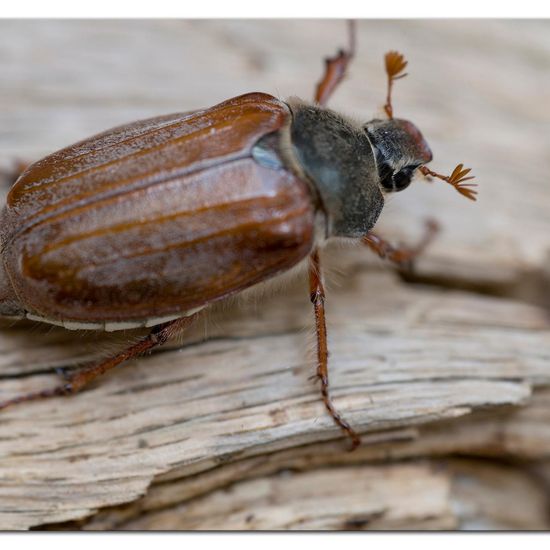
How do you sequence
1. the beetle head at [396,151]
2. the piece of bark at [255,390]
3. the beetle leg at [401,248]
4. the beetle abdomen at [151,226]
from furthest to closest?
Result: the beetle leg at [401,248]
the beetle head at [396,151]
the piece of bark at [255,390]
the beetle abdomen at [151,226]

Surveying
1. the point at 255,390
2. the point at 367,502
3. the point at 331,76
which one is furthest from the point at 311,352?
the point at 331,76

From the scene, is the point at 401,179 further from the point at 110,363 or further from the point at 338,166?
the point at 110,363

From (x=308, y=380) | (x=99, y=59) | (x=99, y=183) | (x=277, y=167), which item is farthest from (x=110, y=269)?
(x=99, y=59)

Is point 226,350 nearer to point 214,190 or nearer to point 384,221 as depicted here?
point 214,190

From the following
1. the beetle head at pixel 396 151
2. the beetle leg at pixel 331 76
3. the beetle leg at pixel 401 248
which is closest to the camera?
the beetle head at pixel 396 151

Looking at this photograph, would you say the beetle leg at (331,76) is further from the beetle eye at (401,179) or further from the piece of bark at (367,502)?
the piece of bark at (367,502)

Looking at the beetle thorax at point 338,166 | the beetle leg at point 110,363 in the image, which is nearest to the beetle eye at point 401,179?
the beetle thorax at point 338,166

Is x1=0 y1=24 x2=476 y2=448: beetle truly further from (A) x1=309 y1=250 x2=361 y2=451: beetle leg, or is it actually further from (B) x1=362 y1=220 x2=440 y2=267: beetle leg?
(B) x1=362 y1=220 x2=440 y2=267: beetle leg

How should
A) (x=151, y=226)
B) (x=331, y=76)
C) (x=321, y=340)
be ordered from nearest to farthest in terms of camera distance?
1. (x=151, y=226)
2. (x=321, y=340)
3. (x=331, y=76)
